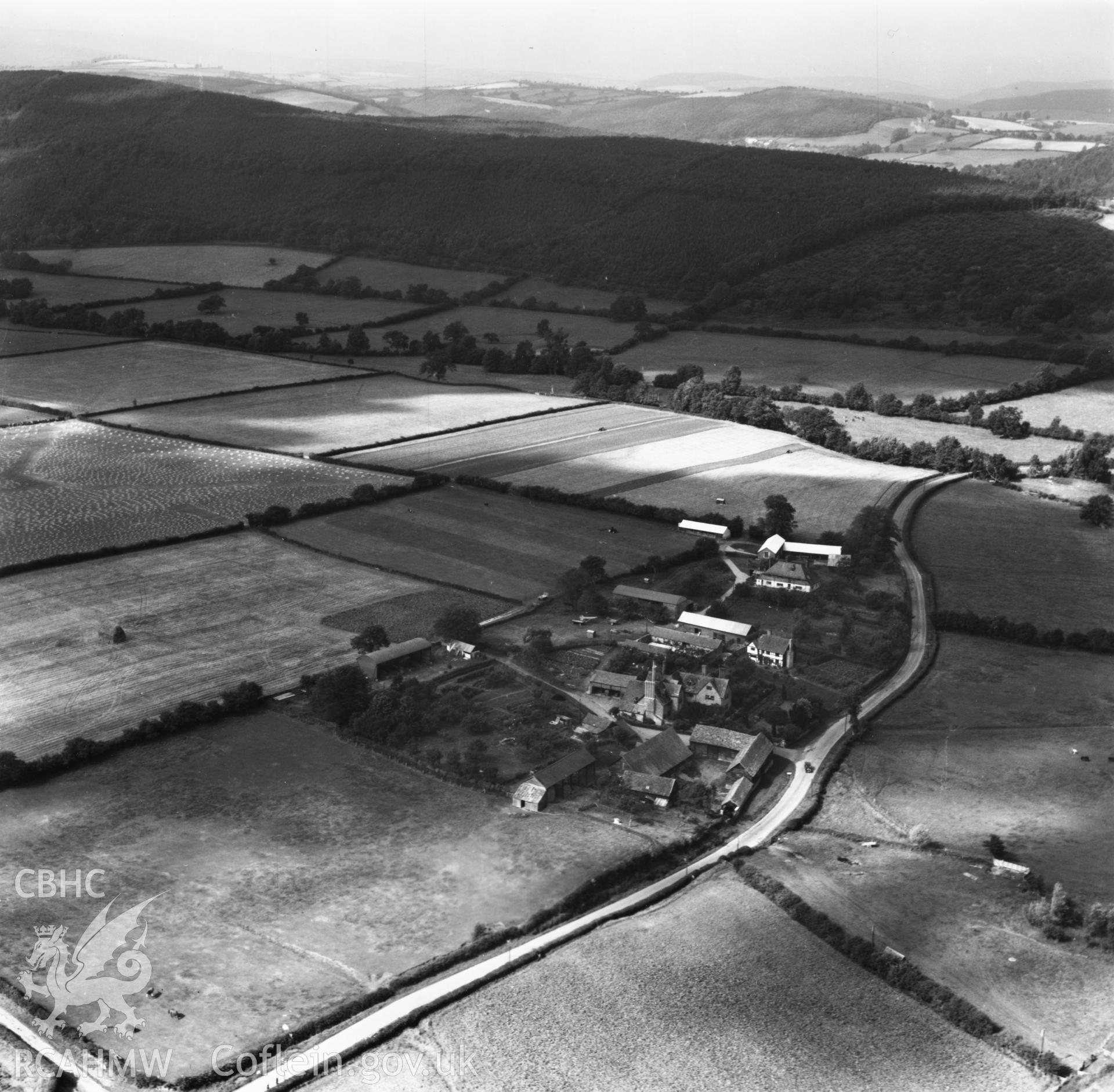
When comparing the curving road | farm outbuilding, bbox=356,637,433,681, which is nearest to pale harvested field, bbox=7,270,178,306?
farm outbuilding, bbox=356,637,433,681

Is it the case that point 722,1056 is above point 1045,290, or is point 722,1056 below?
below

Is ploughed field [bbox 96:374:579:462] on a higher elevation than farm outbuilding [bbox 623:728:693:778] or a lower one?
higher

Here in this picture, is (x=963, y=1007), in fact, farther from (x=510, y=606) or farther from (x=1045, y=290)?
(x=1045, y=290)

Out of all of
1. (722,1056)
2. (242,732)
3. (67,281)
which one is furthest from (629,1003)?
(67,281)

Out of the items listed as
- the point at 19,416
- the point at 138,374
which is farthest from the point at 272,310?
the point at 19,416

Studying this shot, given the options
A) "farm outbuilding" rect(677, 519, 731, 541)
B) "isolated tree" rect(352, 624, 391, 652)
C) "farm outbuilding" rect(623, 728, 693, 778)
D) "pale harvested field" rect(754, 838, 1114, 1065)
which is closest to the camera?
"pale harvested field" rect(754, 838, 1114, 1065)

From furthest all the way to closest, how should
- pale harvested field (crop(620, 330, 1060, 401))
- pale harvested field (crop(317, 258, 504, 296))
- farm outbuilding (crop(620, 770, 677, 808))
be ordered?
pale harvested field (crop(317, 258, 504, 296))
pale harvested field (crop(620, 330, 1060, 401))
farm outbuilding (crop(620, 770, 677, 808))

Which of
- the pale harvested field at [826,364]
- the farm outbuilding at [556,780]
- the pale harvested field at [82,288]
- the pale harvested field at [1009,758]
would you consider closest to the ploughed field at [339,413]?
the pale harvested field at [826,364]

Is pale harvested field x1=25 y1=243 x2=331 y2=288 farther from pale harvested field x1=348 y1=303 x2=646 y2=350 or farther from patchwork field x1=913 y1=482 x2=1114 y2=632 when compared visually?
patchwork field x1=913 y1=482 x2=1114 y2=632
